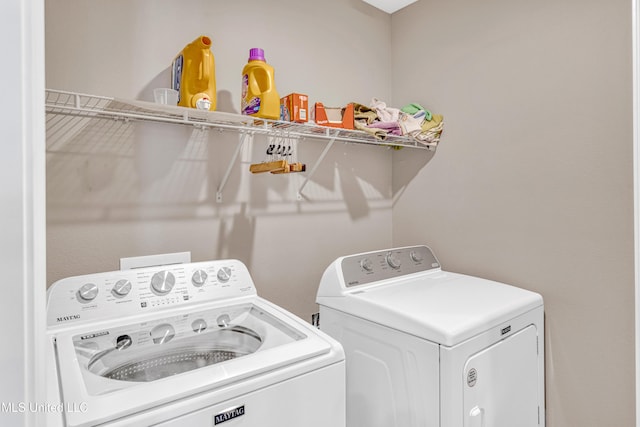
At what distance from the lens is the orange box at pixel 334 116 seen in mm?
1929

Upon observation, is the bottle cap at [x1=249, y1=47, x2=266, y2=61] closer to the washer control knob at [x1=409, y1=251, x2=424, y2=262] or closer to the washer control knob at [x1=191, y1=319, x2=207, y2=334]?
the washer control knob at [x1=191, y1=319, x2=207, y2=334]

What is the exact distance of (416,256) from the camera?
2.20 metres

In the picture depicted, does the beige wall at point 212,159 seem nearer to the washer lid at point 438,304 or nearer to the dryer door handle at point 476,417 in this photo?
the washer lid at point 438,304

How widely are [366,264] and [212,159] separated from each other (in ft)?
3.22

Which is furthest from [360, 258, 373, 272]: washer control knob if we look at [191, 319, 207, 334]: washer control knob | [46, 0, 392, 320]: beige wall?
[191, 319, 207, 334]: washer control knob

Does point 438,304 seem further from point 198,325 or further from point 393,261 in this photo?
point 198,325

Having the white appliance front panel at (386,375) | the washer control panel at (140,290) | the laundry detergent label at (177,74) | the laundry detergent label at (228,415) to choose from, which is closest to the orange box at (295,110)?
the laundry detergent label at (177,74)

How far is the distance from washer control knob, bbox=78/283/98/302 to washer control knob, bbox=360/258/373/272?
1207mm

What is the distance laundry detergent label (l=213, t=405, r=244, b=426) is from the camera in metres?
0.95

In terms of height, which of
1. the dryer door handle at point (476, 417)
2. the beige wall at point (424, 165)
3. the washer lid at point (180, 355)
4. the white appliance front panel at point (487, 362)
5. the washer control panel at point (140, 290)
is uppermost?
the beige wall at point (424, 165)

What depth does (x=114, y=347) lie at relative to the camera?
4.05ft

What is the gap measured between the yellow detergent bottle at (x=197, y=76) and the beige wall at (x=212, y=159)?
0.26 meters

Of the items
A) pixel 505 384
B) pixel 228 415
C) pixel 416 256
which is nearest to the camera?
pixel 228 415

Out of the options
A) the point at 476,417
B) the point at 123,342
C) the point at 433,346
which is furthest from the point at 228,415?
the point at 476,417
